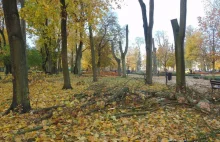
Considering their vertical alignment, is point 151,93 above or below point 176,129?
above

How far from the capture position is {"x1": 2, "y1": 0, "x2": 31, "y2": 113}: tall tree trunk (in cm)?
527

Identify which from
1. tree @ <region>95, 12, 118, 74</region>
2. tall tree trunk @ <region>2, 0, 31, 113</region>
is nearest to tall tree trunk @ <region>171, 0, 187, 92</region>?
tall tree trunk @ <region>2, 0, 31, 113</region>

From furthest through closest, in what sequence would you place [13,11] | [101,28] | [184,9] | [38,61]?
[101,28]
[38,61]
[184,9]
[13,11]

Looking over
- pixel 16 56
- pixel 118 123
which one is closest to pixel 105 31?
pixel 16 56

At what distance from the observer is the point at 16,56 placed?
534 centimetres

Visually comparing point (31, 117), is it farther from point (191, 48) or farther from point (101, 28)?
point (191, 48)

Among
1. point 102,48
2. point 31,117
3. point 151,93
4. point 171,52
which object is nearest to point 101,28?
point 102,48

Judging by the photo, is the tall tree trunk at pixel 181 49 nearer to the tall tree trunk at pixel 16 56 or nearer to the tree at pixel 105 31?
the tall tree trunk at pixel 16 56

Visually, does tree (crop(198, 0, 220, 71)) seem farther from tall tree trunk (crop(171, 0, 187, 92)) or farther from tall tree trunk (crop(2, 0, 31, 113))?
tall tree trunk (crop(2, 0, 31, 113))

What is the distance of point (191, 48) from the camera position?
137 feet

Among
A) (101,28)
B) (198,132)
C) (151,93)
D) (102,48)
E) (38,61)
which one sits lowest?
(198,132)

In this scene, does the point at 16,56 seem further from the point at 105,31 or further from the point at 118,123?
the point at 105,31

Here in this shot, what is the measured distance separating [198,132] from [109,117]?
221 cm

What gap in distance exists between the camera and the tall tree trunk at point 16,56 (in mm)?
5270
